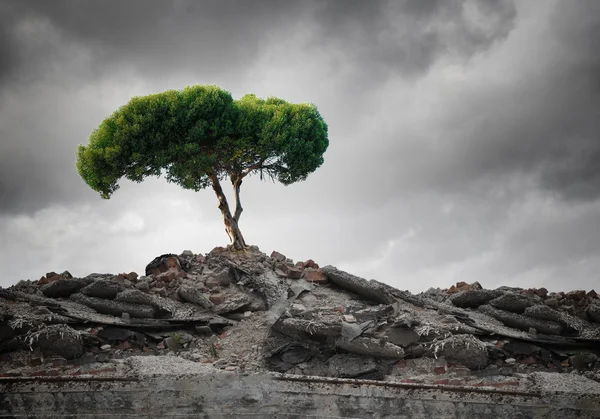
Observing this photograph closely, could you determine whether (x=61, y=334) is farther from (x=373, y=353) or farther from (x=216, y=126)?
Answer: (x=216, y=126)

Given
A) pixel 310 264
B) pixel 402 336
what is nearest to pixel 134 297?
pixel 310 264

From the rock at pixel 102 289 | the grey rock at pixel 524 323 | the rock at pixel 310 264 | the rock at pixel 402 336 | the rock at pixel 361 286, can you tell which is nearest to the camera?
the rock at pixel 402 336

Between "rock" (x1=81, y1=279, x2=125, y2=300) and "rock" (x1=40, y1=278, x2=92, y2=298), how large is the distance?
0.25m

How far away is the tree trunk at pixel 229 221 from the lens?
1742 centimetres

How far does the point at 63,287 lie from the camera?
12.2 metres

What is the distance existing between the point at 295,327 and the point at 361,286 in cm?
307

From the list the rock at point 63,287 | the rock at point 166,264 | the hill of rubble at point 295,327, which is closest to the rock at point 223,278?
the hill of rubble at point 295,327

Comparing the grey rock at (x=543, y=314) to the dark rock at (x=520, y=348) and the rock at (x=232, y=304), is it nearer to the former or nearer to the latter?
the dark rock at (x=520, y=348)

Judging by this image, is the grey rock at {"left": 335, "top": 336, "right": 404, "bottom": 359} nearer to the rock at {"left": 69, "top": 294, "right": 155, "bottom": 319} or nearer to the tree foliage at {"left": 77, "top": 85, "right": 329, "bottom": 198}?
the rock at {"left": 69, "top": 294, "right": 155, "bottom": 319}

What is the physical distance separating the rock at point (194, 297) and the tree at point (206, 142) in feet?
15.2

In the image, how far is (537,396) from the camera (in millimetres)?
8000

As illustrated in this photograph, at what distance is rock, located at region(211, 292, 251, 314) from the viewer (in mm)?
12251

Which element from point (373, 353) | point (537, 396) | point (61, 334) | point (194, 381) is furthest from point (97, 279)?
point (537, 396)

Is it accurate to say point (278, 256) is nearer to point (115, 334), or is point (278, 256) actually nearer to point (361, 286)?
point (361, 286)
